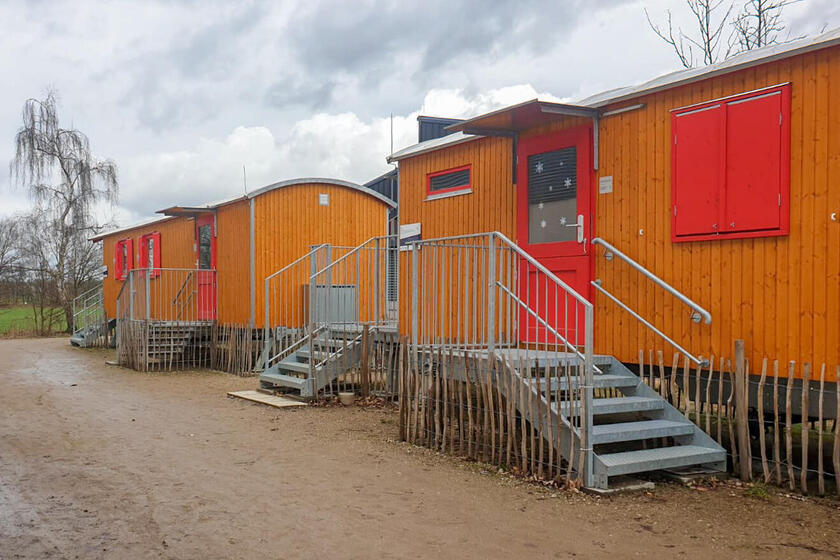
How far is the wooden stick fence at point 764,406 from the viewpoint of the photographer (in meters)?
5.68

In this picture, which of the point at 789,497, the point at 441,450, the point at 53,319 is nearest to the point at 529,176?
the point at 441,450

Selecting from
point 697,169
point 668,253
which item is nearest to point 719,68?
point 697,169

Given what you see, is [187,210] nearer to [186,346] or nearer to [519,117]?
[186,346]

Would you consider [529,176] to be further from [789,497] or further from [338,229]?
[338,229]

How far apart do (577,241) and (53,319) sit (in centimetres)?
2859

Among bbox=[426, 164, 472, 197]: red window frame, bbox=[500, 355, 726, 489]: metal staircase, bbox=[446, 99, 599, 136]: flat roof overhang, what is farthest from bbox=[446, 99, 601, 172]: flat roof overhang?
bbox=[500, 355, 726, 489]: metal staircase

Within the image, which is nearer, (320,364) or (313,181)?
(320,364)

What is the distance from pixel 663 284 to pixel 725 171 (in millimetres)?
1086

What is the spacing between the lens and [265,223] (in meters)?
15.0

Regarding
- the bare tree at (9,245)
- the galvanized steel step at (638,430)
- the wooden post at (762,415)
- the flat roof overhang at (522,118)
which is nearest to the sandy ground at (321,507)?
the wooden post at (762,415)

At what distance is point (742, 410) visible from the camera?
6.13 metres

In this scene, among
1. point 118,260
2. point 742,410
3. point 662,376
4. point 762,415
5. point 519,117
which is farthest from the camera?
point 118,260

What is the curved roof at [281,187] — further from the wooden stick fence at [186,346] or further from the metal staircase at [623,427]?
the metal staircase at [623,427]

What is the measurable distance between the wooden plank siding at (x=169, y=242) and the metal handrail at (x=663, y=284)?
1261cm
